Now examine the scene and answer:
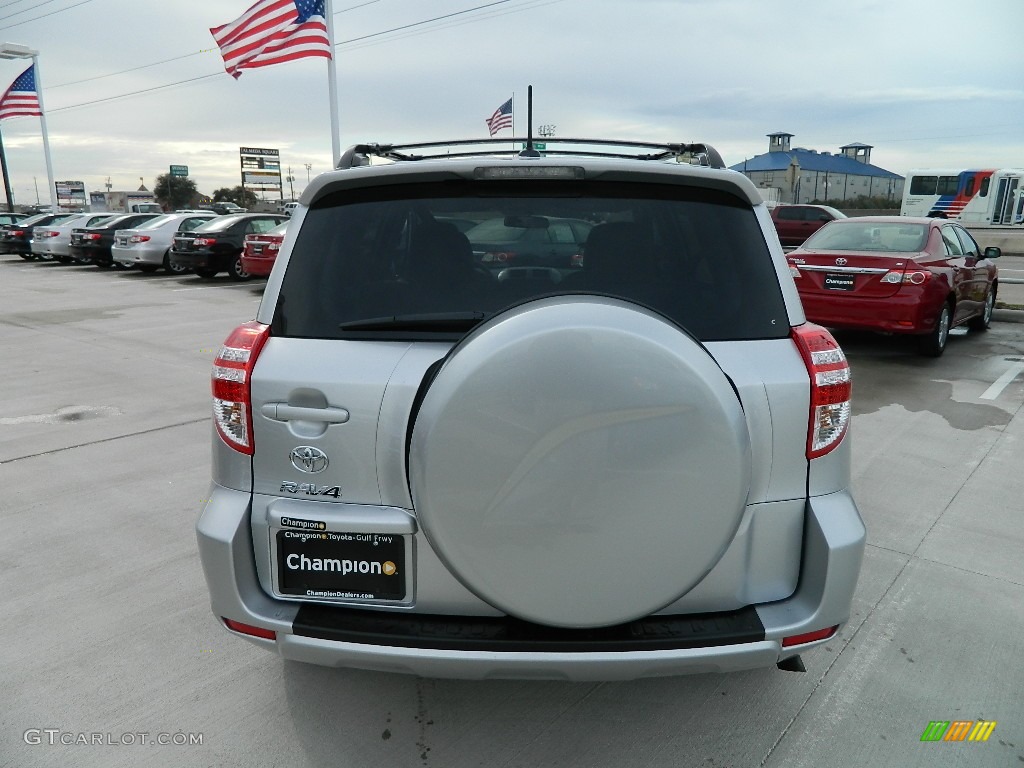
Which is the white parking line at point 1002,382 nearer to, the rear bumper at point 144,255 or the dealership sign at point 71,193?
the rear bumper at point 144,255

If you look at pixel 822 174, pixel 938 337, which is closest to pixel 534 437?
pixel 938 337

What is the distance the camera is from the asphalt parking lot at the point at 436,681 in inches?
93.0

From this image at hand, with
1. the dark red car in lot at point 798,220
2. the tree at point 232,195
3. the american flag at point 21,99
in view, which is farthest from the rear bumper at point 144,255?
the tree at point 232,195

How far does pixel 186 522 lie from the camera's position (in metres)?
3.99

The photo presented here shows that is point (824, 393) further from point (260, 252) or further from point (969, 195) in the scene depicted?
point (969, 195)

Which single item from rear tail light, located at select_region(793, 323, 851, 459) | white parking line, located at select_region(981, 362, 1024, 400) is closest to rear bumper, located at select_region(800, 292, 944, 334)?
white parking line, located at select_region(981, 362, 1024, 400)

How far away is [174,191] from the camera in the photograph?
101688 mm

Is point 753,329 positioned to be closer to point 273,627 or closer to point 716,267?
point 716,267

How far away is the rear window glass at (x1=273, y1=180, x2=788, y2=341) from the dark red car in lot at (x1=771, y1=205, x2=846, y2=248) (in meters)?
24.5

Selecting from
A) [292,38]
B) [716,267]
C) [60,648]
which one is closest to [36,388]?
[60,648]

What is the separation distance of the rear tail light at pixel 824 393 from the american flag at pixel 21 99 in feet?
116

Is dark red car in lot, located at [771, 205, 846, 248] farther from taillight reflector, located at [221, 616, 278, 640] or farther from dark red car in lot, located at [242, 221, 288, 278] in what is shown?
taillight reflector, located at [221, 616, 278, 640]

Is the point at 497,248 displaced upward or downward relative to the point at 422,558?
upward

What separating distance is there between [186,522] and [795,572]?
124 inches
